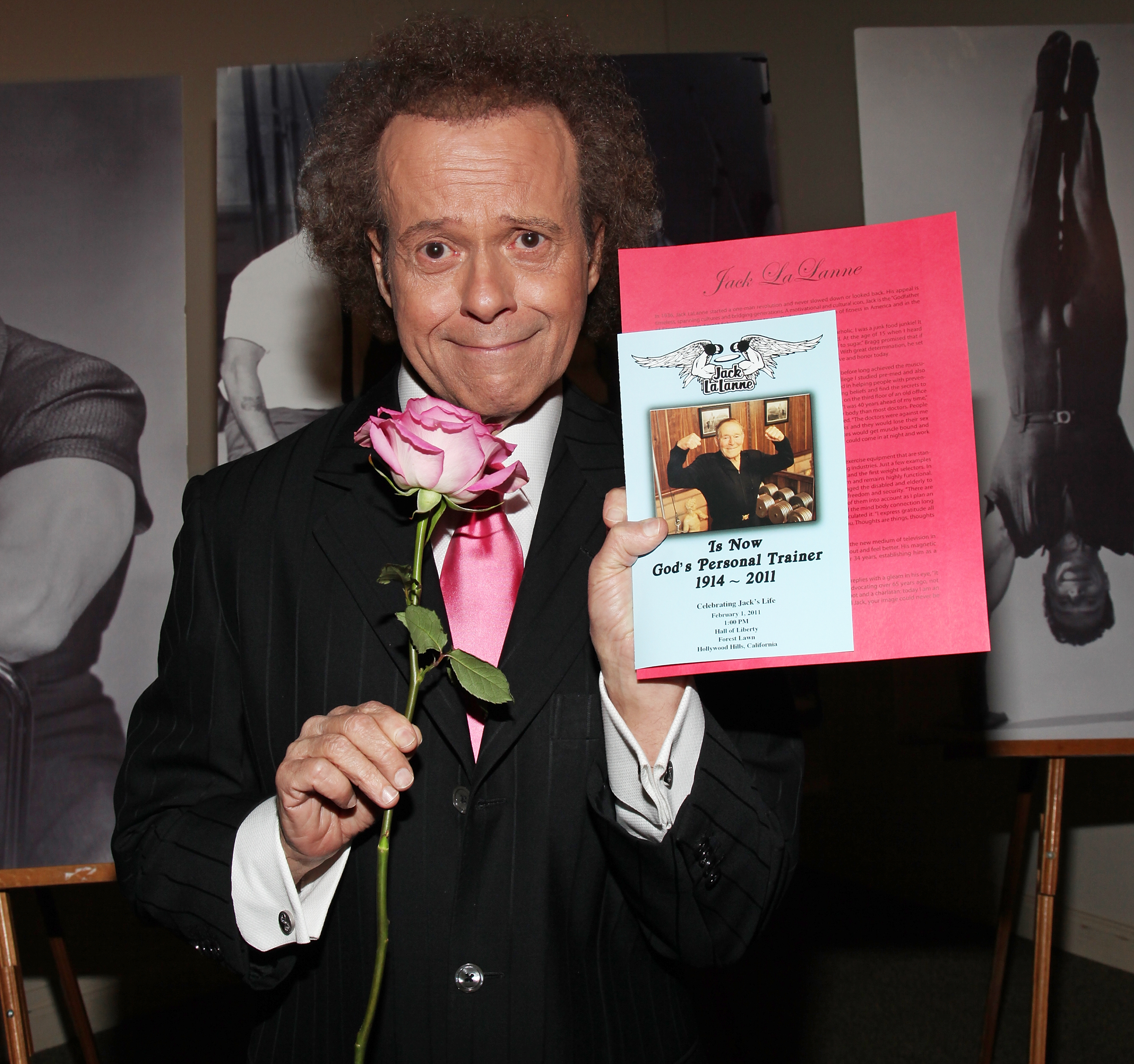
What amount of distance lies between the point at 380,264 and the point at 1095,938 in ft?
11.5

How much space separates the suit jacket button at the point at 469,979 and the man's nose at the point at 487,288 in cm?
86

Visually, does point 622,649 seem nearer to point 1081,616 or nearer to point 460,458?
point 460,458

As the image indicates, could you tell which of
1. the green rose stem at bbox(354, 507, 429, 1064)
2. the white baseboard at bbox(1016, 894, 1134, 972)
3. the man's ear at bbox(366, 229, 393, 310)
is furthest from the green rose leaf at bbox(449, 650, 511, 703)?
the white baseboard at bbox(1016, 894, 1134, 972)

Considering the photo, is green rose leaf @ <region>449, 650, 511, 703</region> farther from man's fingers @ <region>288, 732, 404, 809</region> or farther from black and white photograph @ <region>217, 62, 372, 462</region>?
black and white photograph @ <region>217, 62, 372, 462</region>

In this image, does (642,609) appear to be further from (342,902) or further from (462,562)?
(342,902)

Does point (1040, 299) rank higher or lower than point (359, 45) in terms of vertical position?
lower

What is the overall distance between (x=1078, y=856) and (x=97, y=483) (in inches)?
136

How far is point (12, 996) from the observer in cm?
214

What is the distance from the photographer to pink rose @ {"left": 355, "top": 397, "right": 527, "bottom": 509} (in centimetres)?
102

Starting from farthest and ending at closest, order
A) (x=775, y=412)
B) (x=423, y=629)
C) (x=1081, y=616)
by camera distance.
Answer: (x=1081, y=616) → (x=775, y=412) → (x=423, y=629)

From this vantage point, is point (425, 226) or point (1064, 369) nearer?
point (425, 226)

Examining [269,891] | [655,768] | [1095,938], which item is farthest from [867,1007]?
[269,891]

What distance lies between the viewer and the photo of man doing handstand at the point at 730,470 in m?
1.11

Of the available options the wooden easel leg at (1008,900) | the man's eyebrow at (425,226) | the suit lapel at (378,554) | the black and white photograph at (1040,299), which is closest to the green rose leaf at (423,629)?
the suit lapel at (378,554)
